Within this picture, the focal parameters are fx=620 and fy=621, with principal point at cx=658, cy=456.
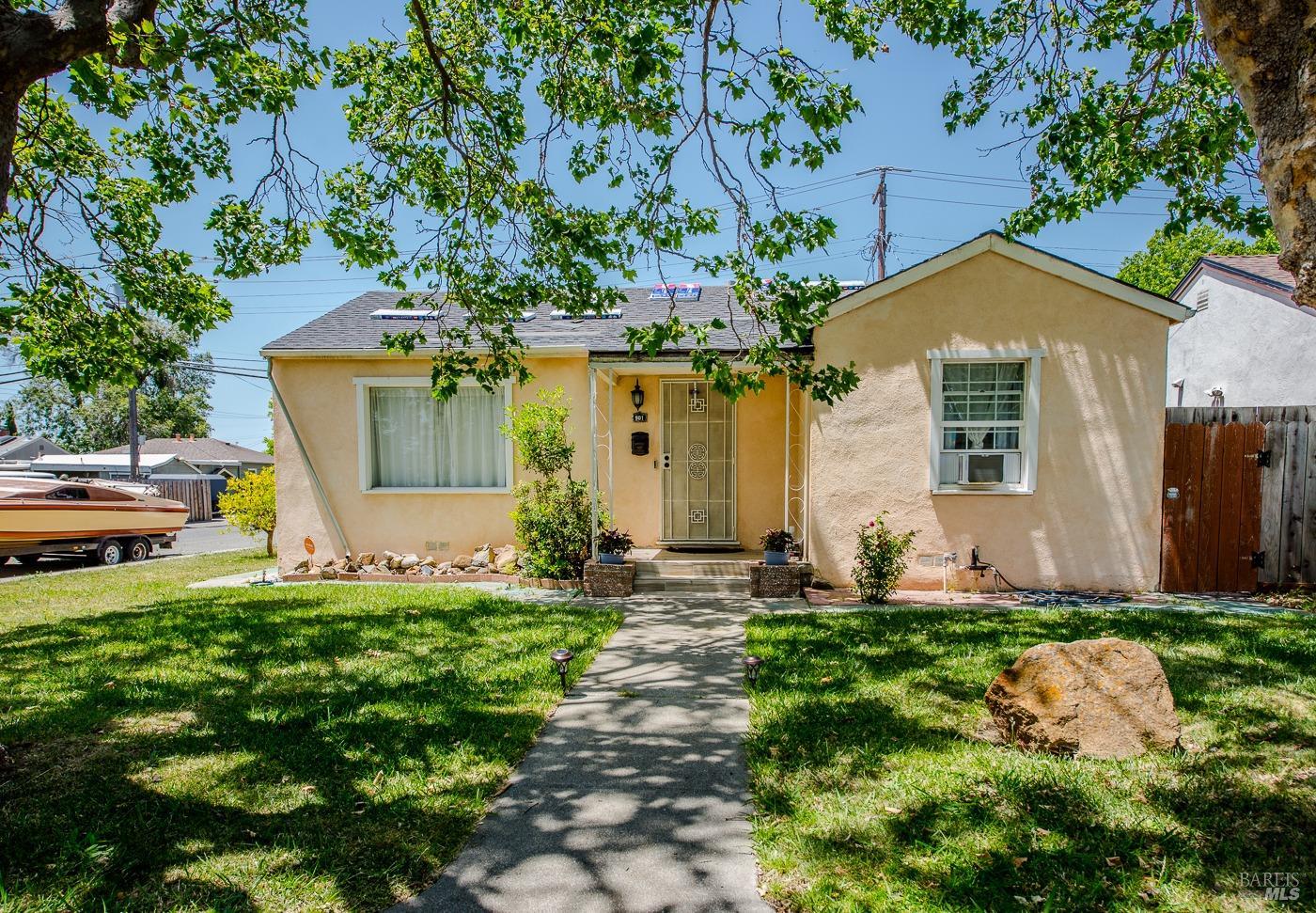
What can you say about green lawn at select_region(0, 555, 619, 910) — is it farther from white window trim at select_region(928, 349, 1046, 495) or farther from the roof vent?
the roof vent

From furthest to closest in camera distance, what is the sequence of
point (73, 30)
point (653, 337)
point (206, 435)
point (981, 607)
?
1. point (206, 435)
2. point (981, 607)
3. point (653, 337)
4. point (73, 30)

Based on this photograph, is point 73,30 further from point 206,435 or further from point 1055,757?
point 206,435

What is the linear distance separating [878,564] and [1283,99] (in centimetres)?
589

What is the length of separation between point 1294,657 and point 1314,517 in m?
3.87

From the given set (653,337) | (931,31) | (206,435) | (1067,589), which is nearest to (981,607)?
(1067,589)

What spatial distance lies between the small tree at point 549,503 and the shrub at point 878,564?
11.9 ft

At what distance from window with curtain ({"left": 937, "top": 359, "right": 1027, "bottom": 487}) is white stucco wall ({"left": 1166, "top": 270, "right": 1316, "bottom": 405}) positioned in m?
3.91

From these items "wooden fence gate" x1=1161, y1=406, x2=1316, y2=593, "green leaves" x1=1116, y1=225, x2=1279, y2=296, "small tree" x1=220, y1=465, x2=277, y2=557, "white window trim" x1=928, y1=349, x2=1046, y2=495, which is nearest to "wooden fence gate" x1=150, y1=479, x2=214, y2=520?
"small tree" x1=220, y1=465, x2=277, y2=557

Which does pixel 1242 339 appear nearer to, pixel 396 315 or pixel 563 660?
pixel 563 660

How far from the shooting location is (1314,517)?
760 cm

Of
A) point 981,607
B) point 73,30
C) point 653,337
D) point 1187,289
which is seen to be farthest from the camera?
point 1187,289

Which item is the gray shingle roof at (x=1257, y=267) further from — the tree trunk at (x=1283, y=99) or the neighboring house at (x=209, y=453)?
the neighboring house at (x=209, y=453)

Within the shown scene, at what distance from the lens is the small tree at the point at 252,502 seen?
1134cm

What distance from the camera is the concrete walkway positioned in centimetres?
250
